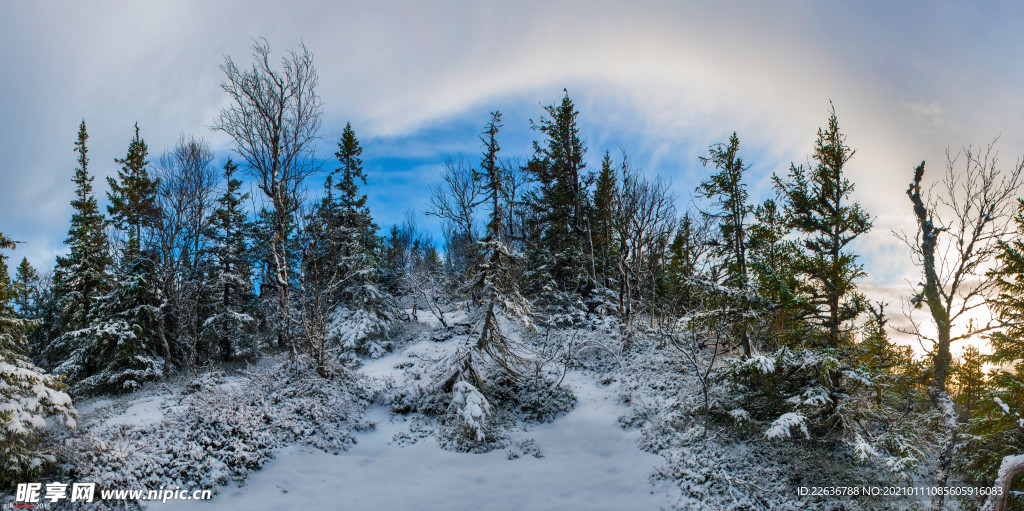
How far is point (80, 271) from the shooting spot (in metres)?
18.6

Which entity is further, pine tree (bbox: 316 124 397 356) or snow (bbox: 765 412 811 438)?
pine tree (bbox: 316 124 397 356)

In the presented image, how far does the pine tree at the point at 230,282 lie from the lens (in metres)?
22.0

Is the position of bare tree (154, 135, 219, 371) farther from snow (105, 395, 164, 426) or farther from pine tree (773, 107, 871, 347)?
pine tree (773, 107, 871, 347)

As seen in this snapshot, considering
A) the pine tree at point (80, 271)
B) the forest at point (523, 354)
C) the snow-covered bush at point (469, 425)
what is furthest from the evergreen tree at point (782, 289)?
the pine tree at point (80, 271)

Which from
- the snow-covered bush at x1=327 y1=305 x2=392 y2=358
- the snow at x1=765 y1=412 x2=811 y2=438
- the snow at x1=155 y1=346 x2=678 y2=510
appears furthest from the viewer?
the snow-covered bush at x1=327 y1=305 x2=392 y2=358

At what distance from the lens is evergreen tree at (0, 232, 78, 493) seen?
761cm

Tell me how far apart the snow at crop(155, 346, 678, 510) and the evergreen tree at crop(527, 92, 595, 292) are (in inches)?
477

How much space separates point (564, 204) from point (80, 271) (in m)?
25.2

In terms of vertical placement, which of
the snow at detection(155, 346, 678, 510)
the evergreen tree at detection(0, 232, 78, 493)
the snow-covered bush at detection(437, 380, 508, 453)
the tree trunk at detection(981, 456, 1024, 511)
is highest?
the evergreen tree at detection(0, 232, 78, 493)

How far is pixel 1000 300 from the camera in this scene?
29.6 feet

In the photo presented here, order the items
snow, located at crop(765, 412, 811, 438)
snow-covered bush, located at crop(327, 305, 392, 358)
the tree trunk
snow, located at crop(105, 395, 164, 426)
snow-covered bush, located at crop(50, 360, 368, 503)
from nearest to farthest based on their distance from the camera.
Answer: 1. the tree trunk
2. snow-covered bush, located at crop(50, 360, 368, 503)
3. snow, located at crop(765, 412, 811, 438)
4. snow, located at crop(105, 395, 164, 426)
5. snow-covered bush, located at crop(327, 305, 392, 358)

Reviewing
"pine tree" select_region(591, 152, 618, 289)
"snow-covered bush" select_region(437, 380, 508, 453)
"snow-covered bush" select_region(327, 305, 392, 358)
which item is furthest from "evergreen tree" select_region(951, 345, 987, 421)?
"snow-covered bush" select_region(327, 305, 392, 358)

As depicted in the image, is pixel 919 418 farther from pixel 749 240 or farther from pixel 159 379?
pixel 159 379

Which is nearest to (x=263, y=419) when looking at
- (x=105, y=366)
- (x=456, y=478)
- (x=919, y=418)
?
(x=456, y=478)
